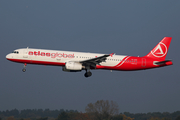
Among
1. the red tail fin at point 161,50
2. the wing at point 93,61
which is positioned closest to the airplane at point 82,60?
the wing at point 93,61

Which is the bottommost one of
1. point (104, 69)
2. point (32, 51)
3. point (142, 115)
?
point (142, 115)

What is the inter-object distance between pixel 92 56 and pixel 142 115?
88063 mm

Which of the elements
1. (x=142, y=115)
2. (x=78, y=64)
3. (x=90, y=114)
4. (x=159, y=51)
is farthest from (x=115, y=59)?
(x=142, y=115)

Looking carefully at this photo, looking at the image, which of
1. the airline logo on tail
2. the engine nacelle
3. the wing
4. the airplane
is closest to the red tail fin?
the airline logo on tail

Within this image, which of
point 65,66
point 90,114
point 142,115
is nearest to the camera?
point 65,66

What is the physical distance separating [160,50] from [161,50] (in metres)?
0.22

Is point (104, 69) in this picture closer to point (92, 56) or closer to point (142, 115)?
point (92, 56)

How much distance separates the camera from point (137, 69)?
161ft

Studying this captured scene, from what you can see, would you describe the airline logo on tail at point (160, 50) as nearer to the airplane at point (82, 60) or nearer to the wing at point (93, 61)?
the airplane at point (82, 60)

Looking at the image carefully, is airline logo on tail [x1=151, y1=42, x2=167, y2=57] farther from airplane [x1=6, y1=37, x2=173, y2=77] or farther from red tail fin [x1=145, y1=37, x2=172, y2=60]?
airplane [x1=6, y1=37, x2=173, y2=77]

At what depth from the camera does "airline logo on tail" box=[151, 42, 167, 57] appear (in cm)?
5118

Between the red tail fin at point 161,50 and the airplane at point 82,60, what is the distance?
0.77m

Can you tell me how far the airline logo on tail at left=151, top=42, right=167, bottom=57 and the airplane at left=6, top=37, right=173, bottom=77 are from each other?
127 centimetres

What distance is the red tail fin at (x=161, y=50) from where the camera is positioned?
50875 millimetres
